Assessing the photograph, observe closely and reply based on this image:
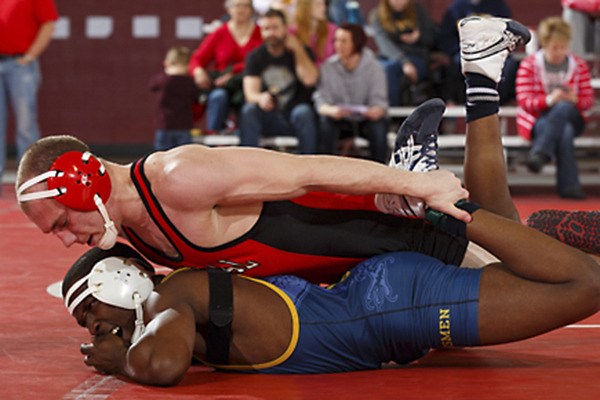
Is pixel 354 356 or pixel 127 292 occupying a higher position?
pixel 127 292

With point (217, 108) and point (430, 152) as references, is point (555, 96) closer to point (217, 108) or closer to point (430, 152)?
point (217, 108)

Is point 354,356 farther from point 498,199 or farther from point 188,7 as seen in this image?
point 188,7

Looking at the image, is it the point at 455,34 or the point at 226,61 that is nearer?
the point at 455,34

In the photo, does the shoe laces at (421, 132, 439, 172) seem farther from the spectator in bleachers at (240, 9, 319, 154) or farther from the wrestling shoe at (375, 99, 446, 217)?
the spectator in bleachers at (240, 9, 319, 154)

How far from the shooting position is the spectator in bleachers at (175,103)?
897 cm

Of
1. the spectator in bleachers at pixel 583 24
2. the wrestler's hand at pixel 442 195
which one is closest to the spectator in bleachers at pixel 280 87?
the spectator in bleachers at pixel 583 24

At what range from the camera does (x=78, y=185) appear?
9.71ft

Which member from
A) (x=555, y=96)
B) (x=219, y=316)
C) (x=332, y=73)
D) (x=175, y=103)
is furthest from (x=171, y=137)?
(x=219, y=316)

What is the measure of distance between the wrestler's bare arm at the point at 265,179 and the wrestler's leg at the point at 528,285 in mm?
148

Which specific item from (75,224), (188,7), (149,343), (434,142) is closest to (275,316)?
(149,343)

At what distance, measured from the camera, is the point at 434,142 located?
11.5ft

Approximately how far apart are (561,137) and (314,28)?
2.08m

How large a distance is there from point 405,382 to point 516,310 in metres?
0.38

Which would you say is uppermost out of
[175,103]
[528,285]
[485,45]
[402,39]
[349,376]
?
[485,45]
